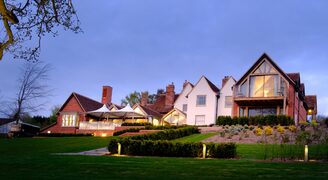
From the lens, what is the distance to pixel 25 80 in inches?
1789

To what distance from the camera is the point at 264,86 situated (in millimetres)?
39000

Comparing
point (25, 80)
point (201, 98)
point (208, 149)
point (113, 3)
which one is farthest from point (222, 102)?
point (113, 3)

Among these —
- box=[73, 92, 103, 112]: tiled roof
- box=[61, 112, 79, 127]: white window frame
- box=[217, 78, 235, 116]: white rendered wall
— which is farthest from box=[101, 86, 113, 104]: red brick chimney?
box=[217, 78, 235, 116]: white rendered wall

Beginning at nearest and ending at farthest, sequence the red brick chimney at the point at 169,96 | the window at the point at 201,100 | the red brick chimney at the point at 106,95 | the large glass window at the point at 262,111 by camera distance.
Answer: the large glass window at the point at 262,111 < the window at the point at 201,100 < the red brick chimney at the point at 106,95 < the red brick chimney at the point at 169,96

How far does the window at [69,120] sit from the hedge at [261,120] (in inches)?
752

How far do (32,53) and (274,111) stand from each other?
107 feet

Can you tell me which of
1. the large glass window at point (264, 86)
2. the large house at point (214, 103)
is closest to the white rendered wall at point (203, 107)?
the large house at point (214, 103)

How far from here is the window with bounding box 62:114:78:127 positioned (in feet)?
155

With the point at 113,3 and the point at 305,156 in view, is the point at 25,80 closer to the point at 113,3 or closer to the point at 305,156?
the point at 113,3

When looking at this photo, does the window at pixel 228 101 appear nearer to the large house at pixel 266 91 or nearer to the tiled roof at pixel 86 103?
the large house at pixel 266 91

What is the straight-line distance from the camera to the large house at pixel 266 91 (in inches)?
1506

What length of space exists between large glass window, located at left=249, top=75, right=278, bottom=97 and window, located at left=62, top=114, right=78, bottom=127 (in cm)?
2112

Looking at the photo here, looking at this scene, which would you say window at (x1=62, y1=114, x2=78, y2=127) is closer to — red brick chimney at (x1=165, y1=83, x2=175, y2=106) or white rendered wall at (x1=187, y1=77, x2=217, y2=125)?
white rendered wall at (x1=187, y1=77, x2=217, y2=125)

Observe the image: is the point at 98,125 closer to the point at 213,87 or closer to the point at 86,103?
the point at 86,103
